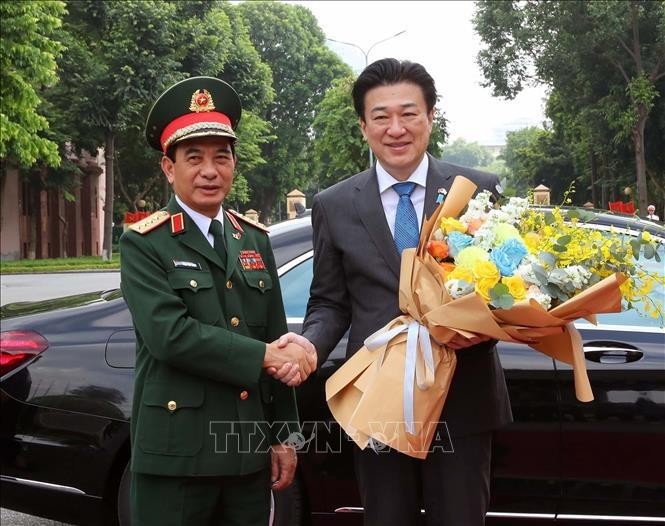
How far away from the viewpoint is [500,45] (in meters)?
29.1

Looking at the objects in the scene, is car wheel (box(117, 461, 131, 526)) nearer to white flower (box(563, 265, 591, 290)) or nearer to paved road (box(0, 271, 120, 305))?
white flower (box(563, 265, 591, 290))

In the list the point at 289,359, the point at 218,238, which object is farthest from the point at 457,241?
the point at 218,238

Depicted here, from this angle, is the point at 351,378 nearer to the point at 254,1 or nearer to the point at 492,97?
the point at 492,97

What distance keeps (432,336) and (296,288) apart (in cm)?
143

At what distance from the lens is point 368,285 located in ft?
8.00

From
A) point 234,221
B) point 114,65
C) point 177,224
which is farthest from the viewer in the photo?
point 114,65

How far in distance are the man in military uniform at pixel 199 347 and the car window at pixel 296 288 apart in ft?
3.37

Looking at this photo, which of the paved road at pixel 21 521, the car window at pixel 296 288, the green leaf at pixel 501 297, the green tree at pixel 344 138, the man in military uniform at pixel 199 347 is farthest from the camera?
the green tree at pixel 344 138

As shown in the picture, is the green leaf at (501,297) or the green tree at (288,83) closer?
the green leaf at (501,297)

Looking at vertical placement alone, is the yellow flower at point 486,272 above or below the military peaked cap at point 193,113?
below

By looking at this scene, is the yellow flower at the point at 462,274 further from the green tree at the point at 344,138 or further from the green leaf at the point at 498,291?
the green tree at the point at 344,138

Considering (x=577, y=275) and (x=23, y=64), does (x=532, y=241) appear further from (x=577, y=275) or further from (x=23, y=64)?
(x=23, y=64)

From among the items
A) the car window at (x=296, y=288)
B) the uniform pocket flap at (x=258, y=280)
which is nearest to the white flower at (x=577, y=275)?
the uniform pocket flap at (x=258, y=280)

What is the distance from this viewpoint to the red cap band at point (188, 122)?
2.34 metres
